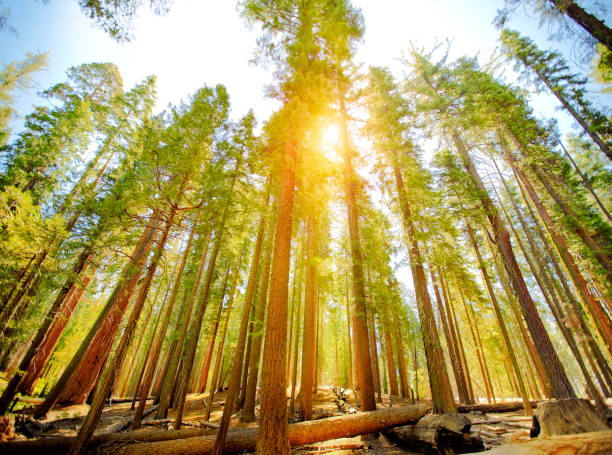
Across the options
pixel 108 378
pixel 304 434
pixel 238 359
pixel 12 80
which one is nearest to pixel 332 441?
pixel 304 434

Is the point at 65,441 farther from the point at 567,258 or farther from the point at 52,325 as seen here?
the point at 567,258

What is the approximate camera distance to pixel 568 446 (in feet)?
6.11

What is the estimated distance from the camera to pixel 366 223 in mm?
10883

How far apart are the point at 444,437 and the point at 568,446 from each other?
3430 millimetres

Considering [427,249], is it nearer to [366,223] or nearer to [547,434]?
[366,223]

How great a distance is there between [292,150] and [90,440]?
9285 millimetres

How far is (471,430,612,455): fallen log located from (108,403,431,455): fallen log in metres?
4.66

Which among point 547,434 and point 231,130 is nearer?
point 547,434

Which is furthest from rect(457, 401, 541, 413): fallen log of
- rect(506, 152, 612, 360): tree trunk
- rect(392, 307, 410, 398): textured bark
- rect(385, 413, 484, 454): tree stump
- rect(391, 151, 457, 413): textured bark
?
rect(385, 413, 484, 454): tree stump

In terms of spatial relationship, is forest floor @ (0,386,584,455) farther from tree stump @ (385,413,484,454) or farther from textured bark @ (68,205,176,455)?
textured bark @ (68,205,176,455)

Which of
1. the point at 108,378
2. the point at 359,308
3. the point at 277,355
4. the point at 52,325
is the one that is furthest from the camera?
the point at 52,325

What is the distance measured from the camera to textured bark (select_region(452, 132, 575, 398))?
7.11 metres

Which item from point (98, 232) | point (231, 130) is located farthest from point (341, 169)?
point (98, 232)

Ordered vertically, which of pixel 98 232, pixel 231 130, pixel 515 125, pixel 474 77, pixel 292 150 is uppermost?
pixel 474 77
